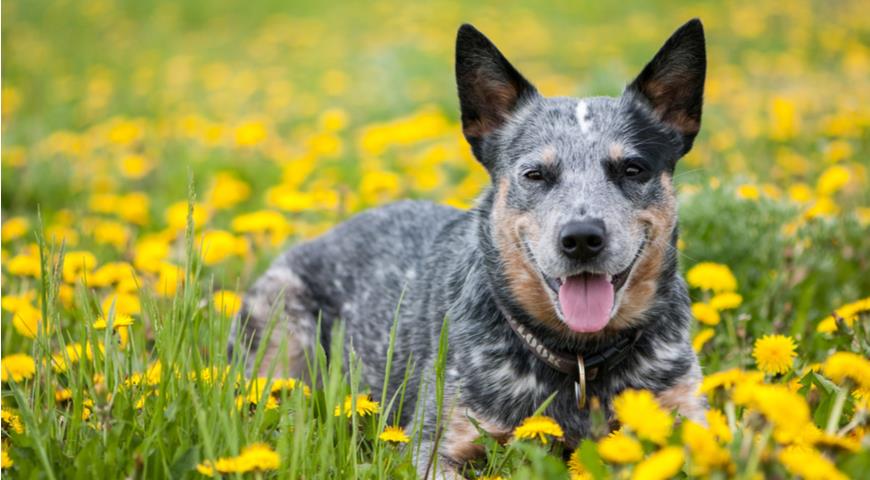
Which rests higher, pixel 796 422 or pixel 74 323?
pixel 796 422

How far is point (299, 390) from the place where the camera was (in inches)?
96.1

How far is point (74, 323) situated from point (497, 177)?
2035mm

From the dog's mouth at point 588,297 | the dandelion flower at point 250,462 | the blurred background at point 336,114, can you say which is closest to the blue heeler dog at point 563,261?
the dog's mouth at point 588,297

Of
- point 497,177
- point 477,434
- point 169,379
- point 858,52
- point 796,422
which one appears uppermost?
point 858,52

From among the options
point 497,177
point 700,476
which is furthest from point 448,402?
point 700,476

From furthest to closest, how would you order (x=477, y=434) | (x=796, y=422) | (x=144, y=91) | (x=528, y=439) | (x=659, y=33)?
1. (x=659, y=33)
2. (x=144, y=91)
3. (x=477, y=434)
4. (x=528, y=439)
5. (x=796, y=422)

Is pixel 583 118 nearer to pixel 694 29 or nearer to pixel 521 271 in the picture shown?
pixel 694 29

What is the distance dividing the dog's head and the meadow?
1.52ft

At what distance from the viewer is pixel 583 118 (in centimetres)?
339

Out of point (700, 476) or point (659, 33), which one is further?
point (659, 33)

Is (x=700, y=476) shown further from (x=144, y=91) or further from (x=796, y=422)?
(x=144, y=91)

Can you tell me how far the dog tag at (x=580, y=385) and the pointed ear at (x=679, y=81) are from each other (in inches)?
39.3

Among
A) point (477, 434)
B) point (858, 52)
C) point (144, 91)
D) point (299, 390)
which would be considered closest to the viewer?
point (299, 390)

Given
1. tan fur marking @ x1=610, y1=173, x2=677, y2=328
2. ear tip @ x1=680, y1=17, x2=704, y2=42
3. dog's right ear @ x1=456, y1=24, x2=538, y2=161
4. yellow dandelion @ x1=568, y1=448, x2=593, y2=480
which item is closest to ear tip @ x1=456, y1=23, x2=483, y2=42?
dog's right ear @ x1=456, y1=24, x2=538, y2=161
